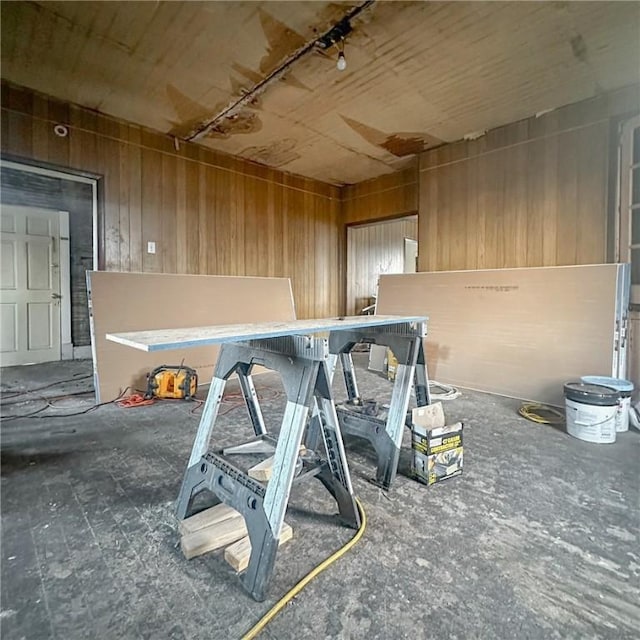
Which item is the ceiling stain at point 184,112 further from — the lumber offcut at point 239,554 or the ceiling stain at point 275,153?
the lumber offcut at point 239,554

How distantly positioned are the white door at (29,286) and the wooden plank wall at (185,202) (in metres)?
1.66

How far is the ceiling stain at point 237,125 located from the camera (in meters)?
3.76

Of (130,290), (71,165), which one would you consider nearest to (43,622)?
(130,290)

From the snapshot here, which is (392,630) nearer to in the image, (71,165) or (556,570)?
(556,570)

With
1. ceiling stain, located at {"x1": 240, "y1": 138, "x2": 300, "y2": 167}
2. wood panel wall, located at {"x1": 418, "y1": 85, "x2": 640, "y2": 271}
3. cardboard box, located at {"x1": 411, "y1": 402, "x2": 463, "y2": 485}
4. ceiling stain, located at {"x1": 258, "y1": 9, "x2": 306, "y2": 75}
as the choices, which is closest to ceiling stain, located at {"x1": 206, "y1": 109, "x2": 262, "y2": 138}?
ceiling stain, located at {"x1": 240, "y1": 138, "x2": 300, "y2": 167}

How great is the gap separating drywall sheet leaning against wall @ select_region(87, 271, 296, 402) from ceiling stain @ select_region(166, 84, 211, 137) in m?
1.65

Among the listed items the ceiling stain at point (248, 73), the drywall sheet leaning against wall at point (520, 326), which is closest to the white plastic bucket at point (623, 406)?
the drywall sheet leaning against wall at point (520, 326)

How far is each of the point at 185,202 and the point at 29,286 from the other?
2.35 m

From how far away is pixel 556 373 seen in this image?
3.17m

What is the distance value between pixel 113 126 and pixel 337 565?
176 inches

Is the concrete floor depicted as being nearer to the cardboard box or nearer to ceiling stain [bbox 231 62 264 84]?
the cardboard box

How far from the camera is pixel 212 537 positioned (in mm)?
1354

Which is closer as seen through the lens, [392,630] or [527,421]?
[392,630]

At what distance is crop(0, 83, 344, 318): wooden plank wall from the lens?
349 centimetres
